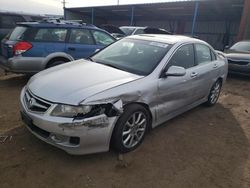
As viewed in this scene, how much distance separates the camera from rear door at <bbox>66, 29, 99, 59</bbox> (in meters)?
6.42

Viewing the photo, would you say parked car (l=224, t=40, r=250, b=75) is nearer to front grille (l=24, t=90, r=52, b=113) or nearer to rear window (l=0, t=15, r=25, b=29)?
front grille (l=24, t=90, r=52, b=113)

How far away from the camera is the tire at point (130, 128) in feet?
10.3

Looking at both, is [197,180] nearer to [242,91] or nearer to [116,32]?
[242,91]

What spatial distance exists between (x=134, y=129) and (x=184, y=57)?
1.71 m

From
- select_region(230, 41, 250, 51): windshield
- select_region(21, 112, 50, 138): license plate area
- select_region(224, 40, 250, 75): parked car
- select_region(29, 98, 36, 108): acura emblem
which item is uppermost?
select_region(29, 98, 36, 108): acura emblem

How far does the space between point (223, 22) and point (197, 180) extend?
86.6ft

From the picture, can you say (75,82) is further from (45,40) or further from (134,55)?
(45,40)

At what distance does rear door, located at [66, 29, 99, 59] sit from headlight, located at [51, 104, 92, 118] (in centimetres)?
375

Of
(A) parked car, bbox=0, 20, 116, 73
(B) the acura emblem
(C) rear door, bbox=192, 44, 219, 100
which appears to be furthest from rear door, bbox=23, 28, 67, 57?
(C) rear door, bbox=192, 44, 219, 100

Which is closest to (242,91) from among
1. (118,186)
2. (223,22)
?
(118,186)

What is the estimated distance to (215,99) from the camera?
5.72m

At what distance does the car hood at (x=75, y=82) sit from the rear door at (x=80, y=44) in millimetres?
2581

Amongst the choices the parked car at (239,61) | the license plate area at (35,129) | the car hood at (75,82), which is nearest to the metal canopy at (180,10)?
the parked car at (239,61)

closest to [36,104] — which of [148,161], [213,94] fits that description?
[148,161]
